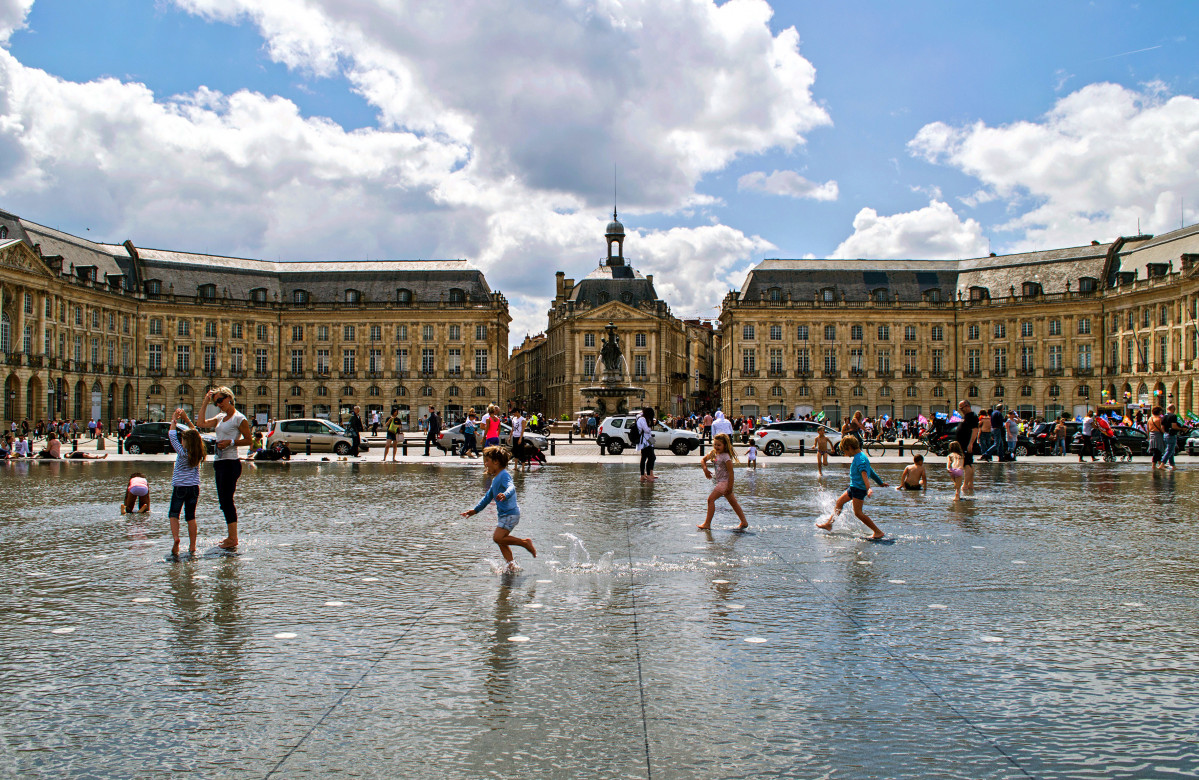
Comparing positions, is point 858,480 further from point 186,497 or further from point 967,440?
point 186,497

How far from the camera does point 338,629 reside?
22.8ft

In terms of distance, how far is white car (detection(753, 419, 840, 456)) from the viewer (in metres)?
37.5

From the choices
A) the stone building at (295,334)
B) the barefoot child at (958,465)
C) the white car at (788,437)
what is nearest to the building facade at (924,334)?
the stone building at (295,334)

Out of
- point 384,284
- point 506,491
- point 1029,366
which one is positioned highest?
point 384,284

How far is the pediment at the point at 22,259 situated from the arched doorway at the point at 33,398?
8.13m

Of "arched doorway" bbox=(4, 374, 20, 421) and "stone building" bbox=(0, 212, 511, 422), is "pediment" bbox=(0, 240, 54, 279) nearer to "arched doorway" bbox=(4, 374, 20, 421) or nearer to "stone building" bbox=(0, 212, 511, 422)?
"arched doorway" bbox=(4, 374, 20, 421)

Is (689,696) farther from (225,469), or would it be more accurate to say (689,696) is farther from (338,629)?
(225,469)

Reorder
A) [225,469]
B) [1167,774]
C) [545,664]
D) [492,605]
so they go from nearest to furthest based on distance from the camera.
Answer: [1167,774] → [545,664] → [492,605] → [225,469]

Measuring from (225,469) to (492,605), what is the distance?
477 centimetres

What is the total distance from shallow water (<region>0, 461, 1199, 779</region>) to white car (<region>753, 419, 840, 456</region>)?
24.7 metres

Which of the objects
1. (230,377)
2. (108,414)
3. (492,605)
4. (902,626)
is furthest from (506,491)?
(230,377)

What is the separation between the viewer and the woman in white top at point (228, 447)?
10.7 m

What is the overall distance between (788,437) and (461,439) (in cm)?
1383

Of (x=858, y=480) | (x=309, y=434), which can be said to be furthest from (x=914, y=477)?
(x=309, y=434)
